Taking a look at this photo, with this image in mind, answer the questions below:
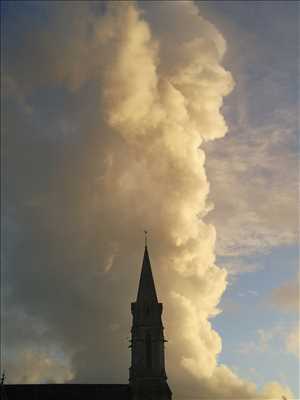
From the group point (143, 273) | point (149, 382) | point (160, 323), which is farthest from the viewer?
point (143, 273)

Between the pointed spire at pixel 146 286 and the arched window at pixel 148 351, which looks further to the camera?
the pointed spire at pixel 146 286

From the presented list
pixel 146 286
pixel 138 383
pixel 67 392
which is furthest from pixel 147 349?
pixel 67 392

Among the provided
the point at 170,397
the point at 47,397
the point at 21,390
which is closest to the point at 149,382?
the point at 170,397

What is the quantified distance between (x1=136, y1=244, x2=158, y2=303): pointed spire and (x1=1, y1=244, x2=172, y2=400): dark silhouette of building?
55.3 inches

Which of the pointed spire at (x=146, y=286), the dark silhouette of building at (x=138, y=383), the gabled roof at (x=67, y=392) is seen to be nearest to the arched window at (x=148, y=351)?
the dark silhouette of building at (x=138, y=383)

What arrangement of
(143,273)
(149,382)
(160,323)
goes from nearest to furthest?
(149,382), (160,323), (143,273)

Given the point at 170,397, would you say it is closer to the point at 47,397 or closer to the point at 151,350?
the point at 151,350

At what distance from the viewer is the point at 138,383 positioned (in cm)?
5703

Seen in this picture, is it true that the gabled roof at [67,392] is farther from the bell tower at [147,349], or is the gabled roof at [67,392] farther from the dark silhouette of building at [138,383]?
the bell tower at [147,349]

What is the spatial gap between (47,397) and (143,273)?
69.3 feet

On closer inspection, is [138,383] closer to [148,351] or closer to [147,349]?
[148,351]

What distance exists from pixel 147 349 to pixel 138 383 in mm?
4431

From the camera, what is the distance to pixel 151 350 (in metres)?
59.3

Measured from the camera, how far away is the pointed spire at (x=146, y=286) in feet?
210
